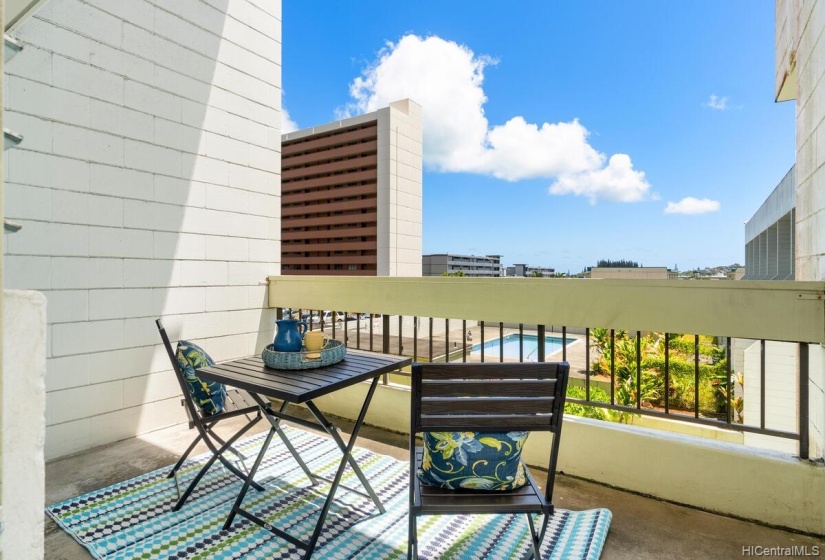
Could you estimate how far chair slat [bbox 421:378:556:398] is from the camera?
1.47m

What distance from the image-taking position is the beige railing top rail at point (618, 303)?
200cm

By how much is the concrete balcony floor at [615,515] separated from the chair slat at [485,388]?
933 millimetres

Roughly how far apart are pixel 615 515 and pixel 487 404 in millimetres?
1235

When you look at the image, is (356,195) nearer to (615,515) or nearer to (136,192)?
(136,192)

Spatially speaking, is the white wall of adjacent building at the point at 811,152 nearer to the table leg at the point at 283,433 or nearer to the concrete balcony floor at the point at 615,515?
the concrete balcony floor at the point at 615,515

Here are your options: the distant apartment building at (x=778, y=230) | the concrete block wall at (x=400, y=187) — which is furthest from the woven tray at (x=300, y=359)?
the concrete block wall at (x=400, y=187)

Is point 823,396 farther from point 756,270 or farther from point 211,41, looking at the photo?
point 756,270

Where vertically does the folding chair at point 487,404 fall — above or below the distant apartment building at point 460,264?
below

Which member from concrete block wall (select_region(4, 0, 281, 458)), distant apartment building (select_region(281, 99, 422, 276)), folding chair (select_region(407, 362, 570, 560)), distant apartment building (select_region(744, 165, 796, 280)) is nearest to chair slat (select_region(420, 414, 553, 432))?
folding chair (select_region(407, 362, 570, 560))

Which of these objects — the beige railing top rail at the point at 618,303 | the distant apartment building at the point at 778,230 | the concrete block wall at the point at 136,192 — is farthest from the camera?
the distant apartment building at the point at 778,230

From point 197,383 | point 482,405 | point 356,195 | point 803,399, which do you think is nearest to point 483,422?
point 482,405

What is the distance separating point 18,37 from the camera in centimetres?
252

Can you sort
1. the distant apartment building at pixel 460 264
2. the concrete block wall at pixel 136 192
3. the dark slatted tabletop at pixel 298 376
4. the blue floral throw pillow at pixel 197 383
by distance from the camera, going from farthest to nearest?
the distant apartment building at pixel 460 264 → the concrete block wall at pixel 136 192 → the blue floral throw pillow at pixel 197 383 → the dark slatted tabletop at pixel 298 376

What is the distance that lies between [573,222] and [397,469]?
6401 cm
